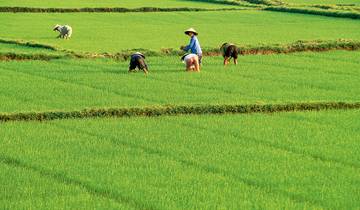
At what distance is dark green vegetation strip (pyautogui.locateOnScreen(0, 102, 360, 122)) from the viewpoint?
36.7ft

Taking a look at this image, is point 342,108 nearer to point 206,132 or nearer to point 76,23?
point 206,132

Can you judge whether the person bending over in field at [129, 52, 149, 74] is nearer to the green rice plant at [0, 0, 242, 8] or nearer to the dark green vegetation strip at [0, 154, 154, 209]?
the dark green vegetation strip at [0, 154, 154, 209]

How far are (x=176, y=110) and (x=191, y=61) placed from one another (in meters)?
3.58

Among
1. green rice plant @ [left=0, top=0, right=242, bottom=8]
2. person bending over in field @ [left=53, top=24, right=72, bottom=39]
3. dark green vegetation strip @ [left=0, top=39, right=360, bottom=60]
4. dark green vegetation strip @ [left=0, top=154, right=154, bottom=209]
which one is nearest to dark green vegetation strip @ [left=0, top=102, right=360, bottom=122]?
dark green vegetation strip @ [left=0, top=154, right=154, bottom=209]

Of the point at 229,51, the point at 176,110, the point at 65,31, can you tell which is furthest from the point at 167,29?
the point at 176,110

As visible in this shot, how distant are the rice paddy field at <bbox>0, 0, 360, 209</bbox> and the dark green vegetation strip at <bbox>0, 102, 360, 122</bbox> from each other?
18 mm

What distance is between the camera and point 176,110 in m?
11.8

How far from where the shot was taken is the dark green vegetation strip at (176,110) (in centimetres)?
1118

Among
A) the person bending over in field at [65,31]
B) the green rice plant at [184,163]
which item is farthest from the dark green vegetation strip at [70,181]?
the person bending over in field at [65,31]

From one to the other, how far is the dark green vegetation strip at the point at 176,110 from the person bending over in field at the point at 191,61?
329cm

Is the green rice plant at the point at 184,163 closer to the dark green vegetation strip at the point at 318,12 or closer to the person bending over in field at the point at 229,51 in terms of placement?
the person bending over in field at the point at 229,51

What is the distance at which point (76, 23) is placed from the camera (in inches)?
926

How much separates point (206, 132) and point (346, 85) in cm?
439

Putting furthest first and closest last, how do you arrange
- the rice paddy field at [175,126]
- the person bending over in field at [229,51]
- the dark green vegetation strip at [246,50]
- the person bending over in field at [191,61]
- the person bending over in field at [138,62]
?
1. the dark green vegetation strip at [246,50]
2. the person bending over in field at [229,51]
3. the person bending over in field at [191,61]
4. the person bending over in field at [138,62]
5. the rice paddy field at [175,126]
